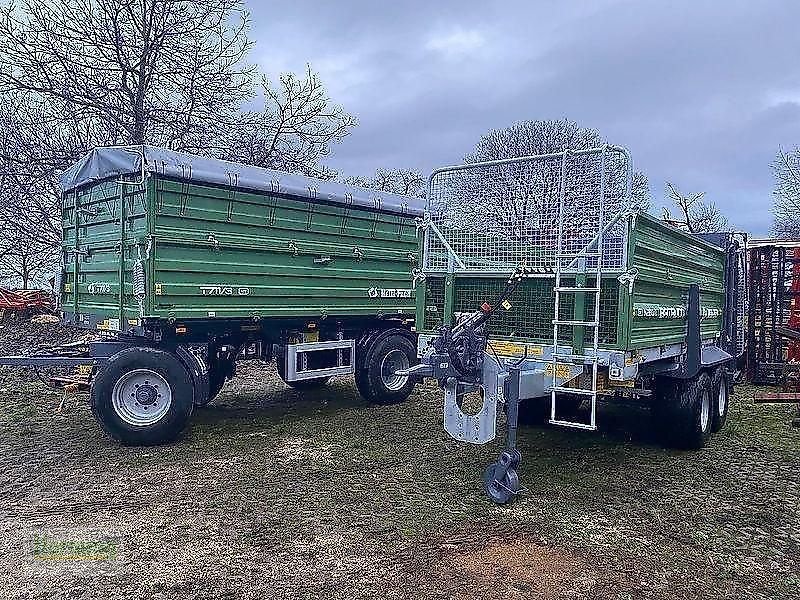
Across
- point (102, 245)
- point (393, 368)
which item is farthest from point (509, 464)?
point (102, 245)

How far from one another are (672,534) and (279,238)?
5013 mm

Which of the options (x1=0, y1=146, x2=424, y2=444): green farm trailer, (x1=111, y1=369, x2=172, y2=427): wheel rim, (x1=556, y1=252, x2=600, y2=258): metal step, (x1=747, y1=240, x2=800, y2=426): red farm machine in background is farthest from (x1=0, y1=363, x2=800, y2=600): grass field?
(x1=747, y1=240, x2=800, y2=426): red farm machine in background

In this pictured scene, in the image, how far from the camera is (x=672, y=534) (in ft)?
14.2

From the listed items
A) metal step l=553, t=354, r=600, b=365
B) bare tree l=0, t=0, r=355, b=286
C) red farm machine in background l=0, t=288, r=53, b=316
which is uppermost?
bare tree l=0, t=0, r=355, b=286

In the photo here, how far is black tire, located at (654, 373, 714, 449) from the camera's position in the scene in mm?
6039

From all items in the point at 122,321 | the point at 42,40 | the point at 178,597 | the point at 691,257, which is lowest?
the point at 178,597

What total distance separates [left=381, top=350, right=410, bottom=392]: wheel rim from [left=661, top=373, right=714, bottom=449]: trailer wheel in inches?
140

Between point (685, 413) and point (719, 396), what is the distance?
1.21m

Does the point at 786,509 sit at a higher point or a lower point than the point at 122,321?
lower

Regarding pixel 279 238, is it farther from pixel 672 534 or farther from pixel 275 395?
pixel 672 534

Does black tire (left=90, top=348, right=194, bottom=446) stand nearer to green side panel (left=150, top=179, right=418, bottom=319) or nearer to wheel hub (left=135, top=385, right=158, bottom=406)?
wheel hub (left=135, top=385, right=158, bottom=406)

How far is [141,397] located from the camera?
21.5 feet

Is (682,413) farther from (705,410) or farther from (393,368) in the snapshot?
(393,368)

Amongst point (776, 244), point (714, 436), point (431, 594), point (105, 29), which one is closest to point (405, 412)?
point (714, 436)
